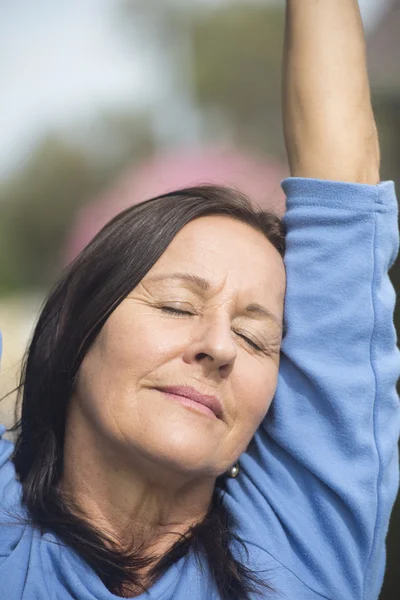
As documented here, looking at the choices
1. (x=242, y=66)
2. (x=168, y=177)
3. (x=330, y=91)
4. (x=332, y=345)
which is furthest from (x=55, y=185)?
(x=332, y=345)

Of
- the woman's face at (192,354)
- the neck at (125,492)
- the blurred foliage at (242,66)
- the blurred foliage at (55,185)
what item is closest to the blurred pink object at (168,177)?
the blurred foliage at (55,185)

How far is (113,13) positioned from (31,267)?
4.59 feet

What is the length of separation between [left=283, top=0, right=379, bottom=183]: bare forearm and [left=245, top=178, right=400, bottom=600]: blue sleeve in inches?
→ 1.8

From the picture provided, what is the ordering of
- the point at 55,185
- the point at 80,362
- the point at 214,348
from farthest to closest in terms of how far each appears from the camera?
1. the point at 55,185
2. the point at 80,362
3. the point at 214,348

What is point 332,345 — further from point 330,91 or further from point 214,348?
point 330,91

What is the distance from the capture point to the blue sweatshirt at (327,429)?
1.08m

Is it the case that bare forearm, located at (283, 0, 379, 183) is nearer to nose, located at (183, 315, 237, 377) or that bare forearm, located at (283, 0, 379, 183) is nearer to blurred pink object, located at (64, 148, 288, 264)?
nose, located at (183, 315, 237, 377)

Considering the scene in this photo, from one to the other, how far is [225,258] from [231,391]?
211 millimetres

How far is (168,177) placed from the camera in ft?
10.4

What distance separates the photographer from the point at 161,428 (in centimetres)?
98

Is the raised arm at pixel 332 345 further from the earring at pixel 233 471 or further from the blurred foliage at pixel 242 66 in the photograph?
the blurred foliage at pixel 242 66

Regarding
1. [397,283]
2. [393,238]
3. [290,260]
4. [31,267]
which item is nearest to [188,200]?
[290,260]

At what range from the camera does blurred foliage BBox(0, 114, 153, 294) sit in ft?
10.9

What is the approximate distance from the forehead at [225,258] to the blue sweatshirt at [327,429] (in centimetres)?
7
